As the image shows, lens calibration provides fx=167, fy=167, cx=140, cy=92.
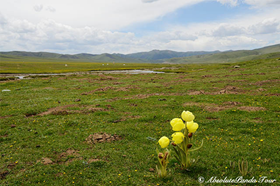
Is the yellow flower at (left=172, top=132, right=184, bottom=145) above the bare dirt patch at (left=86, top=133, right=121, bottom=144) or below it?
above

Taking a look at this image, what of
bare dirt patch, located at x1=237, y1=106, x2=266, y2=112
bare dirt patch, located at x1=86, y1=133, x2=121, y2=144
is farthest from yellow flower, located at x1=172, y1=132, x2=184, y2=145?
bare dirt patch, located at x1=237, y1=106, x2=266, y2=112

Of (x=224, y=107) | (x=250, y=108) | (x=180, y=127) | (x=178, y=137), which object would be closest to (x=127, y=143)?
(x=178, y=137)

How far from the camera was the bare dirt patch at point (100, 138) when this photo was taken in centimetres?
1279

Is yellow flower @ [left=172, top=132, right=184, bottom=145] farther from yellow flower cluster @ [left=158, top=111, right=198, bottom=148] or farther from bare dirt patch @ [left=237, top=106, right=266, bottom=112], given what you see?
bare dirt patch @ [left=237, top=106, right=266, bottom=112]

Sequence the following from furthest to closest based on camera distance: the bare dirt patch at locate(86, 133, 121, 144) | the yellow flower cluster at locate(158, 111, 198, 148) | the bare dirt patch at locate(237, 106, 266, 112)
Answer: the bare dirt patch at locate(237, 106, 266, 112), the bare dirt patch at locate(86, 133, 121, 144), the yellow flower cluster at locate(158, 111, 198, 148)

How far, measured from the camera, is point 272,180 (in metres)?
7.12

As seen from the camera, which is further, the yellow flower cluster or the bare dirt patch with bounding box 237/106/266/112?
the bare dirt patch with bounding box 237/106/266/112

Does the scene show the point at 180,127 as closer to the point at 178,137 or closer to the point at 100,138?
the point at 178,137

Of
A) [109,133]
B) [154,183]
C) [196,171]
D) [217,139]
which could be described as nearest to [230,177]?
[196,171]

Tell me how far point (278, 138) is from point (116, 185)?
36.2ft

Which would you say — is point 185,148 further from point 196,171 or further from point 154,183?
point 154,183

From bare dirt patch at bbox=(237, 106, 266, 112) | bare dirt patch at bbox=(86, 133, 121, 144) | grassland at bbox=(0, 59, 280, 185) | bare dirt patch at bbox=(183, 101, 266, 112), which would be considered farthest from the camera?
bare dirt patch at bbox=(183, 101, 266, 112)

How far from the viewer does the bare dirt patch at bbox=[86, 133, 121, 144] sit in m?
12.8

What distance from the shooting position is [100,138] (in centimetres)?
1302
